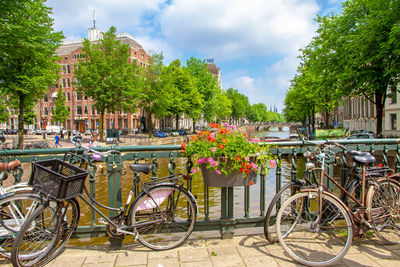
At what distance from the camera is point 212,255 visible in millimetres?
3244

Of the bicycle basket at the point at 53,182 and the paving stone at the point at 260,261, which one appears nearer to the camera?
the bicycle basket at the point at 53,182

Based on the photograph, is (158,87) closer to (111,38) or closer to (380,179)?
(111,38)

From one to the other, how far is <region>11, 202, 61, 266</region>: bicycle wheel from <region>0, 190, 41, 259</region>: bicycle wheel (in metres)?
0.14

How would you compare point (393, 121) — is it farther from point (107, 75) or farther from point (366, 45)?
point (107, 75)

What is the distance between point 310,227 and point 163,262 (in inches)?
68.3

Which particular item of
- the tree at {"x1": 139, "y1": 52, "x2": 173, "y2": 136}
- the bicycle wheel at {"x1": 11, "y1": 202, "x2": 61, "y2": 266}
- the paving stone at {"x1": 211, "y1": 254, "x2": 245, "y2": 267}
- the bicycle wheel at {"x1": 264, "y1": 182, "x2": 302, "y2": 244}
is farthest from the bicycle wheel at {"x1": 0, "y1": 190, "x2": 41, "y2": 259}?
the tree at {"x1": 139, "y1": 52, "x2": 173, "y2": 136}

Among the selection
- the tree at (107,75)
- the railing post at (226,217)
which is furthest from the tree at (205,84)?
the railing post at (226,217)

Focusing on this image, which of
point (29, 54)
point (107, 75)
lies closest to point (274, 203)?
point (29, 54)

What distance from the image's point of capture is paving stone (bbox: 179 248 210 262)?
3.18 m

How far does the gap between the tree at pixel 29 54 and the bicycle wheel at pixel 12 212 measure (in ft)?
49.0

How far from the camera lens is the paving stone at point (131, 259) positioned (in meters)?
3.08

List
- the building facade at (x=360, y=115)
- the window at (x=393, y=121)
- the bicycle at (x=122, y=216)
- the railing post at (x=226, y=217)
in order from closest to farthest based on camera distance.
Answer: the bicycle at (x=122, y=216), the railing post at (x=226, y=217), the window at (x=393, y=121), the building facade at (x=360, y=115)

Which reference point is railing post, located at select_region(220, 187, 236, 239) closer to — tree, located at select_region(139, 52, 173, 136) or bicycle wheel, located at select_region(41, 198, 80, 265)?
bicycle wheel, located at select_region(41, 198, 80, 265)

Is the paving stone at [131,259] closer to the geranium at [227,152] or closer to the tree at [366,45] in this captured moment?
the geranium at [227,152]
